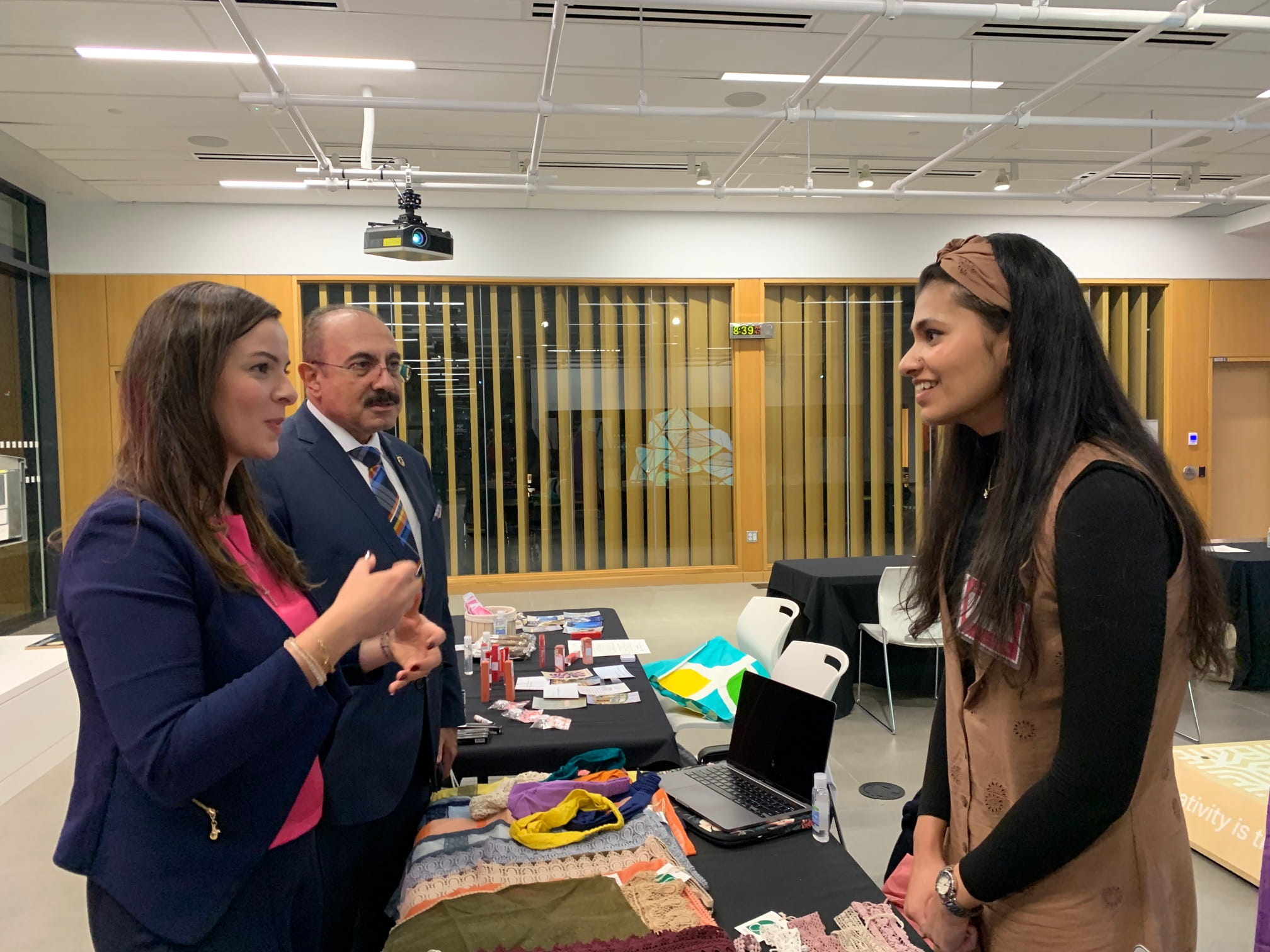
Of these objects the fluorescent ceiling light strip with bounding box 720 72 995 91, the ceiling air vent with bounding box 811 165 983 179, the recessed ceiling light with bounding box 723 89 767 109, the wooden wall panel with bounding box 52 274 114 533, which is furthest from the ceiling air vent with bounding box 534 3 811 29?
the wooden wall panel with bounding box 52 274 114 533

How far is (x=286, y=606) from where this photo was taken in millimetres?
1282

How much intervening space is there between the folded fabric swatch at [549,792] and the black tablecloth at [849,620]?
271 centimetres

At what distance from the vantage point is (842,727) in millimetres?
4500

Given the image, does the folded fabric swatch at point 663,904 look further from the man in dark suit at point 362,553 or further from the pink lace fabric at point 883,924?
the man in dark suit at point 362,553

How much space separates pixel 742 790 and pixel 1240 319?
9618mm

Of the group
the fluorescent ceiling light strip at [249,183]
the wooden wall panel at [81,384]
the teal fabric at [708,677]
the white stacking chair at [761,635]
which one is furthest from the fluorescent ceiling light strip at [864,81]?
the wooden wall panel at [81,384]

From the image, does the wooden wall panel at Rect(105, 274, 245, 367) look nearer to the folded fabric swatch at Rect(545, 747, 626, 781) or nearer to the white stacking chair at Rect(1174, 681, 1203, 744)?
the folded fabric swatch at Rect(545, 747, 626, 781)

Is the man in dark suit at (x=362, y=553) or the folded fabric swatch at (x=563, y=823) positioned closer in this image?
the folded fabric swatch at (x=563, y=823)

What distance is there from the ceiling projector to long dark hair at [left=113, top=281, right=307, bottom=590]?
4.59 meters

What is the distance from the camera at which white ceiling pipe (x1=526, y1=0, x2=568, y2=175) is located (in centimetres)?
394

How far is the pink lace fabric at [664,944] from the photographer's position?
1.33 metres

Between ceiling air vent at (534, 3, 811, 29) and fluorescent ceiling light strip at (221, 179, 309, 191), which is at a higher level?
ceiling air vent at (534, 3, 811, 29)

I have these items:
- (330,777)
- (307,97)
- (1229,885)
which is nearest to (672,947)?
(330,777)

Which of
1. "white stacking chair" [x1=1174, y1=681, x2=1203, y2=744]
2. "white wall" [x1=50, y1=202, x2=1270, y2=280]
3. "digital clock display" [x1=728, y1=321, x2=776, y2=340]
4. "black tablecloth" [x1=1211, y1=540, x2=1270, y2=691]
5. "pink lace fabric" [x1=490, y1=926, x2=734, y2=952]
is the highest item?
"white wall" [x1=50, y1=202, x2=1270, y2=280]
